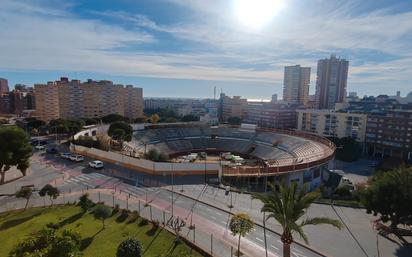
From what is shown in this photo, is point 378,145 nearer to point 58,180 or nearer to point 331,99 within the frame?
point 331,99

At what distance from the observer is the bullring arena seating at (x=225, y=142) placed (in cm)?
6750

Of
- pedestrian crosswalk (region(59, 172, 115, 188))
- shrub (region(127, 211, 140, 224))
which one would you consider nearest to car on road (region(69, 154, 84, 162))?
pedestrian crosswalk (region(59, 172, 115, 188))

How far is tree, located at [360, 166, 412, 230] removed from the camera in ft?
76.0

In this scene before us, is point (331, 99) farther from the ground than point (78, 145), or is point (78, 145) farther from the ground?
point (331, 99)

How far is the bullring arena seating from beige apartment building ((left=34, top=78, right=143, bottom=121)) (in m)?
55.1

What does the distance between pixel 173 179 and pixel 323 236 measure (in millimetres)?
22095

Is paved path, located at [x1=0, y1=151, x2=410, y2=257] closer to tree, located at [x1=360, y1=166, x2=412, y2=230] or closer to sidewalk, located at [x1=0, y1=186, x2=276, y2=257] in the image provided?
sidewalk, located at [x1=0, y1=186, x2=276, y2=257]

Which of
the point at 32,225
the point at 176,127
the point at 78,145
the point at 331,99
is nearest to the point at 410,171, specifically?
the point at 32,225

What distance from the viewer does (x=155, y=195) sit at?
113 feet

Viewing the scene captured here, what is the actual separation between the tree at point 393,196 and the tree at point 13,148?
42.0m

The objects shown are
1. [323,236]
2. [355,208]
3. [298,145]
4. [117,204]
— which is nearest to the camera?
[323,236]

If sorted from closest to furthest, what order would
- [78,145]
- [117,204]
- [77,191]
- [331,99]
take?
[117,204]
[77,191]
[78,145]
[331,99]

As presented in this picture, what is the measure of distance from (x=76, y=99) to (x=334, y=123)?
102 metres

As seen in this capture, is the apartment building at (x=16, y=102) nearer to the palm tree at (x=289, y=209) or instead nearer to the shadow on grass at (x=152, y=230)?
the shadow on grass at (x=152, y=230)
